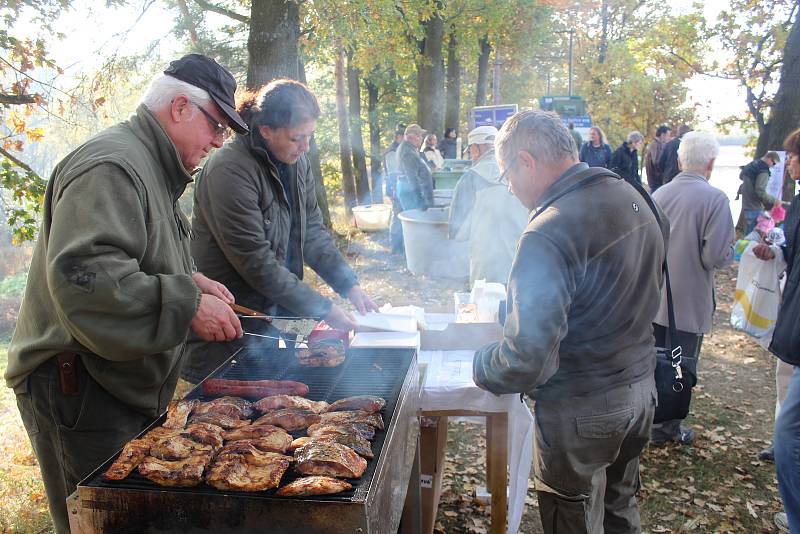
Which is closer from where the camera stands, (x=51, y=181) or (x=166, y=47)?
(x=51, y=181)

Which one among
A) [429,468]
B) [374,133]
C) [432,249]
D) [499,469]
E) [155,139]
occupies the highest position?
[374,133]

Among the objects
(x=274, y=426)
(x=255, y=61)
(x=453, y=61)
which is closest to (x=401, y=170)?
(x=255, y=61)

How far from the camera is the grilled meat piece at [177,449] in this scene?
1.86 metres

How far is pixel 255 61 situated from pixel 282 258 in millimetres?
5170

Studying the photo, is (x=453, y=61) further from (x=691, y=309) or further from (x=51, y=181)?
(x=51, y=181)

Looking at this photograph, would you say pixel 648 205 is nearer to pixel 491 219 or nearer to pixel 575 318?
pixel 575 318

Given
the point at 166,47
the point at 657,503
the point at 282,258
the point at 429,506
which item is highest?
the point at 166,47

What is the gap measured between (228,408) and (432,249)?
6.95 meters

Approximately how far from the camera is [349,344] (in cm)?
325

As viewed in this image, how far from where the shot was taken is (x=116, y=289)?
71.2 inches

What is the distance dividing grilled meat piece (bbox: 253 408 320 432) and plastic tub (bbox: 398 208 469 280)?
6.66 metres

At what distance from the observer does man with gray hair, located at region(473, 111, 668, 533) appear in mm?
2189

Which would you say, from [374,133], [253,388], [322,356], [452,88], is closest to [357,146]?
[452,88]

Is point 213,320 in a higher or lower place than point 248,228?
lower
